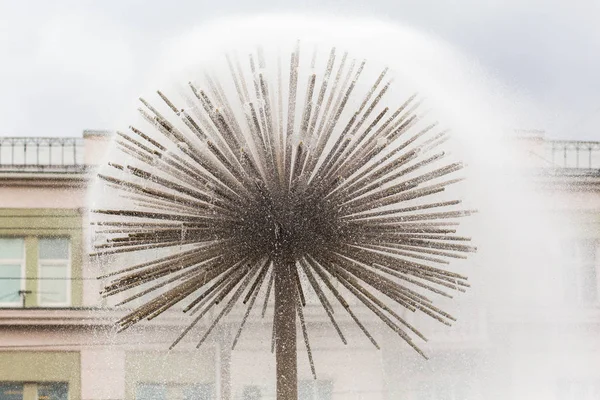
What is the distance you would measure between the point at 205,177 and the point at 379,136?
584 millimetres

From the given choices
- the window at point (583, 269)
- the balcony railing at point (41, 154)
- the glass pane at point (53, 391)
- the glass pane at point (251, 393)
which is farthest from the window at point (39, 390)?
the window at point (583, 269)

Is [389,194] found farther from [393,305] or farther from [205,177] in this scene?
[393,305]

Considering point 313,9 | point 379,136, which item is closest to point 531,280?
point 313,9

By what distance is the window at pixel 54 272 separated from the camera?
10.3m

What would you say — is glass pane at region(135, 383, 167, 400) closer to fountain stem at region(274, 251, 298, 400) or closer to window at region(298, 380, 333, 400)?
window at region(298, 380, 333, 400)

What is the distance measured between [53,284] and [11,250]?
55 cm

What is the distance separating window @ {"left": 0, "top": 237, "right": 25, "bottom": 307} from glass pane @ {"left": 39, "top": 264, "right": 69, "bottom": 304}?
0.68ft

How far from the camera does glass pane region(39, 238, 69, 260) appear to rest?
34.2 ft

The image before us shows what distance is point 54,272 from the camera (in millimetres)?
10375

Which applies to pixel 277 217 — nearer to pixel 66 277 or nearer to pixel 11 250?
pixel 66 277

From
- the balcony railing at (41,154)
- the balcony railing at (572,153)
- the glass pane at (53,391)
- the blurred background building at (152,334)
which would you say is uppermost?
the balcony railing at (41,154)

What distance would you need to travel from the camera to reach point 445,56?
16.0 feet

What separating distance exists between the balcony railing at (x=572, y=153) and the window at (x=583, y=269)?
3.27 feet

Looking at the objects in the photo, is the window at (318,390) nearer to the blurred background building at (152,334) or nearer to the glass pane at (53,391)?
the blurred background building at (152,334)
